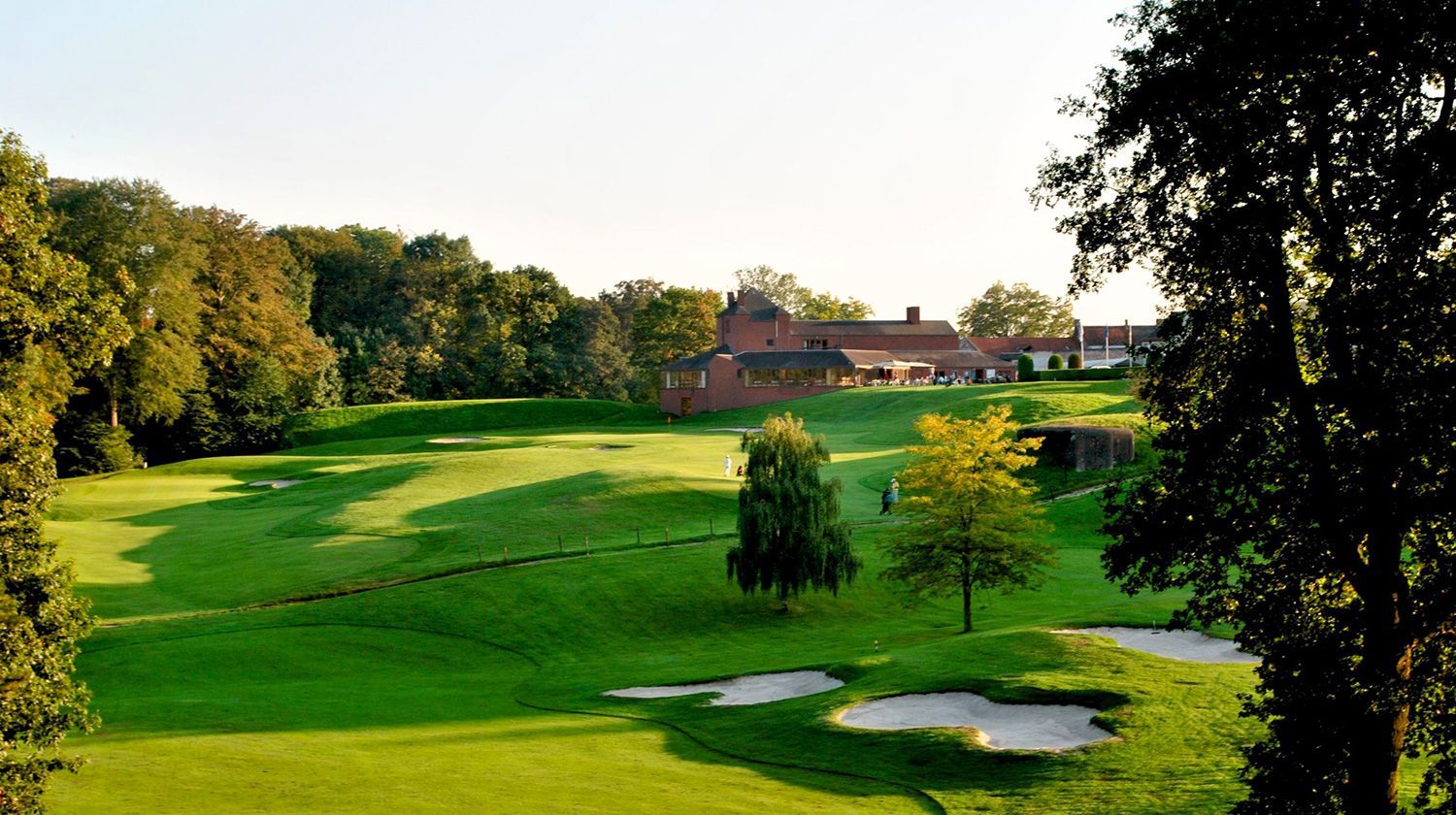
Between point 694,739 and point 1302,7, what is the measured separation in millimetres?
15465

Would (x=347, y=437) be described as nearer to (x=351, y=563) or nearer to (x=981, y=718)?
(x=351, y=563)

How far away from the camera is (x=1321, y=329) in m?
12.4

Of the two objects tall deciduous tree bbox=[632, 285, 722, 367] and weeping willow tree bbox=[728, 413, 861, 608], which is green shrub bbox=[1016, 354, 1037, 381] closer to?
tall deciduous tree bbox=[632, 285, 722, 367]

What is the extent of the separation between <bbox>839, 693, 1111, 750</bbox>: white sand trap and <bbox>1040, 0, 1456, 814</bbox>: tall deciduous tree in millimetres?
7143

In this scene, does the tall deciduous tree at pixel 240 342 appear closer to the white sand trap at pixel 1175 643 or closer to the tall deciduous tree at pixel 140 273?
the tall deciduous tree at pixel 140 273

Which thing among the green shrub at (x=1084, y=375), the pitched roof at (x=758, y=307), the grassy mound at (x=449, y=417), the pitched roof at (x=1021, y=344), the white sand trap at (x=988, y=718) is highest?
the pitched roof at (x=758, y=307)

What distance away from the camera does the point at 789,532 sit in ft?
118

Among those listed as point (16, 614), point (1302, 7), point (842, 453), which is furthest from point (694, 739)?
point (842, 453)

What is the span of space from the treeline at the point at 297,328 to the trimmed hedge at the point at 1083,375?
43009mm

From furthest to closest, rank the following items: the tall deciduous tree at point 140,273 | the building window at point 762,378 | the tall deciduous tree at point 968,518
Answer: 1. the building window at point 762,378
2. the tall deciduous tree at point 140,273
3. the tall deciduous tree at point 968,518

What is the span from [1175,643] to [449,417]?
83.2 metres

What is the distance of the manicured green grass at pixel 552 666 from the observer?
1764 cm

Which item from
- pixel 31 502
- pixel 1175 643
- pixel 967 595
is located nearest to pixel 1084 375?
pixel 967 595

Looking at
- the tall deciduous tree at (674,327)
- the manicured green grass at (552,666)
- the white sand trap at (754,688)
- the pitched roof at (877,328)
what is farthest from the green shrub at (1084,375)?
the white sand trap at (754,688)
